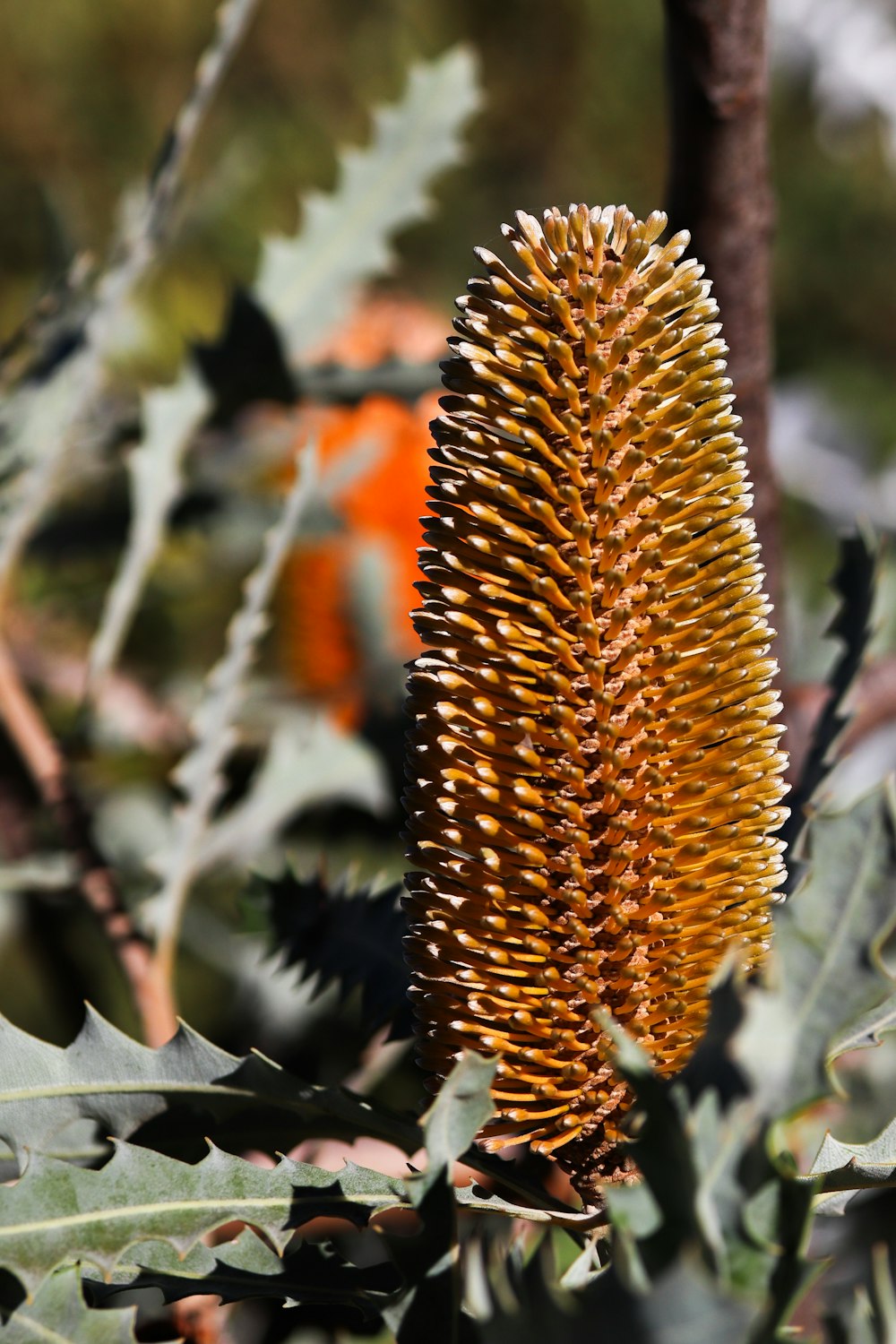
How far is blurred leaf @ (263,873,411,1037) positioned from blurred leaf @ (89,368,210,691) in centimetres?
43

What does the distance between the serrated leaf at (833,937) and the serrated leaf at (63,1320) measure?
0.75ft

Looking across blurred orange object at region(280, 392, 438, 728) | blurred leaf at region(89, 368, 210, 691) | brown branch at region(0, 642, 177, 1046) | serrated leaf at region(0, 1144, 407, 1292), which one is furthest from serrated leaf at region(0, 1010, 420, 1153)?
blurred orange object at region(280, 392, 438, 728)

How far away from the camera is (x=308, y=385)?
3.46ft

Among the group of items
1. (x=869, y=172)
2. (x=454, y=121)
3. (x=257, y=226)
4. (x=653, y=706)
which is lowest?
(x=653, y=706)

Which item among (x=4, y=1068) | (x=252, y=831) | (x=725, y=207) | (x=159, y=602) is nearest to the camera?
(x=4, y=1068)

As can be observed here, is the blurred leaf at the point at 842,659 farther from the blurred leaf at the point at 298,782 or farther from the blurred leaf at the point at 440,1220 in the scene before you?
the blurred leaf at the point at 298,782

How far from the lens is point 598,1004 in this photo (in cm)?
50

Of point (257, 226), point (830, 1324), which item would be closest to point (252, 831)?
point (830, 1324)

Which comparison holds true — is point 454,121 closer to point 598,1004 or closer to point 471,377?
point 471,377

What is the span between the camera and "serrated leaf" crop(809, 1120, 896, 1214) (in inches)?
17.4

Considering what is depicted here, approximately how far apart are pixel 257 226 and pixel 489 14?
3.21 ft

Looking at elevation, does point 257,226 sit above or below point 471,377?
above

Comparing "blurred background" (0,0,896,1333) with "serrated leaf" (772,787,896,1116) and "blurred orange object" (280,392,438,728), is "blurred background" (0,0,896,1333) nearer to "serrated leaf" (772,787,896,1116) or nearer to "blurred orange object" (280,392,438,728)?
"blurred orange object" (280,392,438,728)

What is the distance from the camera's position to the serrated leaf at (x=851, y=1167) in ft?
1.45
